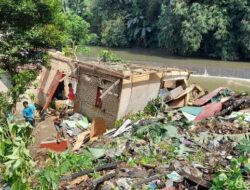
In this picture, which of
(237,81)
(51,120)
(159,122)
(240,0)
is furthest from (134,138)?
(240,0)

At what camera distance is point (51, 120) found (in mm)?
14789

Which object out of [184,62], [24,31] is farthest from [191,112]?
[184,62]

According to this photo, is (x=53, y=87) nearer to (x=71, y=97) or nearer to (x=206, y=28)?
(x=71, y=97)

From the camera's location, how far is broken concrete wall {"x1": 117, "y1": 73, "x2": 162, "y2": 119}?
1347cm

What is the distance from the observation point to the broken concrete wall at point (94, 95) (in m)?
13.5

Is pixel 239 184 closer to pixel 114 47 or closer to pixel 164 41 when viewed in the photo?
pixel 164 41

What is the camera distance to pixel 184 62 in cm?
3412

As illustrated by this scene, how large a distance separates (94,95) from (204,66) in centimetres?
1851

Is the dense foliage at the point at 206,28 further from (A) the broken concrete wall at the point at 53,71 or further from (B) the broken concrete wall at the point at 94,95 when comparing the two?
(B) the broken concrete wall at the point at 94,95

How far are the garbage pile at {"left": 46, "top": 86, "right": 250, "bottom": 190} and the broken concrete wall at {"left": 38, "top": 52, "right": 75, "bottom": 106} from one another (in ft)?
10.0

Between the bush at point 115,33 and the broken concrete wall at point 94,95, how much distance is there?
1109 inches

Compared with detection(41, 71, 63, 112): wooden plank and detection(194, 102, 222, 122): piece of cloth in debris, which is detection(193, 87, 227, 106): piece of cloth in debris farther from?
detection(41, 71, 63, 112): wooden plank

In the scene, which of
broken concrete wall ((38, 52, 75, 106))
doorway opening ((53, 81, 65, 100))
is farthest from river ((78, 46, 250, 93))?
doorway opening ((53, 81, 65, 100))

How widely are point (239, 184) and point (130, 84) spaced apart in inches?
278
